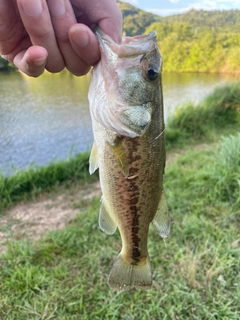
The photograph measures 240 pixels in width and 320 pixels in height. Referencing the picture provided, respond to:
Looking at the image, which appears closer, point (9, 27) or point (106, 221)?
point (9, 27)

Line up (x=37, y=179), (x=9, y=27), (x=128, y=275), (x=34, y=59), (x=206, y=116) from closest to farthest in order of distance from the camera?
(x=34, y=59)
(x=9, y=27)
(x=128, y=275)
(x=37, y=179)
(x=206, y=116)

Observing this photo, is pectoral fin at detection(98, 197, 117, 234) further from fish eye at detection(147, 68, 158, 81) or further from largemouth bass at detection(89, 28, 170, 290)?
fish eye at detection(147, 68, 158, 81)

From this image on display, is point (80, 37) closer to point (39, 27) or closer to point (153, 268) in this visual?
point (39, 27)

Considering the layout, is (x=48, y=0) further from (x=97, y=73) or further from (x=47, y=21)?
(x=97, y=73)

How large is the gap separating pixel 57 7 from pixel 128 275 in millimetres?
1508

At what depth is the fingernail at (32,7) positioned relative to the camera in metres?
1.12

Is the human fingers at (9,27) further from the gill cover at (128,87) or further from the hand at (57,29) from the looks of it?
the gill cover at (128,87)

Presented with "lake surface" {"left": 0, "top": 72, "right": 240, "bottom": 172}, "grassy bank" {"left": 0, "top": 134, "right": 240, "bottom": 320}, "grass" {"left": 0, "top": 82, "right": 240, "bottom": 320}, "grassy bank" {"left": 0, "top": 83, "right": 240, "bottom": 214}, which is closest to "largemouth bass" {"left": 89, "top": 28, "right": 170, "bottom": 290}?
"grass" {"left": 0, "top": 82, "right": 240, "bottom": 320}

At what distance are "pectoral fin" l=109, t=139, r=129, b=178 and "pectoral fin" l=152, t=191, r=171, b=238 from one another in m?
0.35

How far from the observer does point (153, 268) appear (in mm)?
3477

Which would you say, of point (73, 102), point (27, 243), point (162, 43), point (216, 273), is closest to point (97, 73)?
point (216, 273)

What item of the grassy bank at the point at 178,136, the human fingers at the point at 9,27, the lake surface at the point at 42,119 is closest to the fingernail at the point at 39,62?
the human fingers at the point at 9,27

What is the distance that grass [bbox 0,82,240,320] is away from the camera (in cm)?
297

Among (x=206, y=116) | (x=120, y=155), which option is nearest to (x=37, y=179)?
(x=120, y=155)
